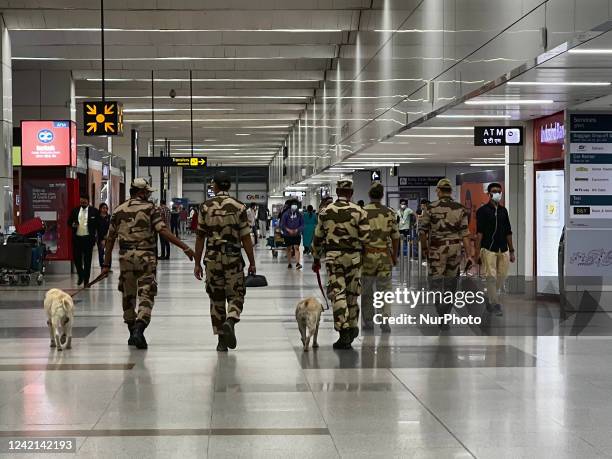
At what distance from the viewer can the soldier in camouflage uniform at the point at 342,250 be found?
34.9 ft

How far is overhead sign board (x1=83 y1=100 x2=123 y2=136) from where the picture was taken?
24281mm

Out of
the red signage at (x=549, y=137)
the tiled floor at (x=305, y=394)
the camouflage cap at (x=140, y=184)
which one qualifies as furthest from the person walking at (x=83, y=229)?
the camouflage cap at (x=140, y=184)

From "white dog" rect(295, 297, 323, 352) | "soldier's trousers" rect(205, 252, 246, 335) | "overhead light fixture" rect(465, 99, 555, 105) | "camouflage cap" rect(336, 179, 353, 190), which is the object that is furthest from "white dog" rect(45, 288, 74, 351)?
"overhead light fixture" rect(465, 99, 555, 105)

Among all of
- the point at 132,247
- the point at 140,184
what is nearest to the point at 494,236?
the point at 140,184

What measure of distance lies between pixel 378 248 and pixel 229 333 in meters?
2.12

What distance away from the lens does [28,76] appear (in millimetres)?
29781

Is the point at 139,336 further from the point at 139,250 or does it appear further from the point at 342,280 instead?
the point at 342,280

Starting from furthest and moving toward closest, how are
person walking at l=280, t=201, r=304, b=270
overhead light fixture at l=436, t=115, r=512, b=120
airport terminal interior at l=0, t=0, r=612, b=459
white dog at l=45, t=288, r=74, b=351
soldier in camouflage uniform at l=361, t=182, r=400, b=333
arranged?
person walking at l=280, t=201, r=304, b=270 → overhead light fixture at l=436, t=115, r=512, b=120 → soldier in camouflage uniform at l=361, t=182, r=400, b=333 → white dog at l=45, t=288, r=74, b=351 → airport terminal interior at l=0, t=0, r=612, b=459

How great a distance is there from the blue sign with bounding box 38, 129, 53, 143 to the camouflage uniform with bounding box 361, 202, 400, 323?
48.0ft

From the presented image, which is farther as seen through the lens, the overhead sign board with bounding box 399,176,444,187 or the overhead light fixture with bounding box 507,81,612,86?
the overhead sign board with bounding box 399,176,444,187

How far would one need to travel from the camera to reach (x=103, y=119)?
79.7 feet

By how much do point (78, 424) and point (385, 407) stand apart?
6.88 ft

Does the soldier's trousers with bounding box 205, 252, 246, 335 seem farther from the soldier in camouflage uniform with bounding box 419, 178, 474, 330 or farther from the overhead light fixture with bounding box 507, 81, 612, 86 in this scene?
the overhead light fixture with bounding box 507, 81, 612, 86

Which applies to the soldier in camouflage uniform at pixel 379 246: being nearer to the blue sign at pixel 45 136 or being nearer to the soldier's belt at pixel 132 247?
the soldier's belt at pixel 132 247
